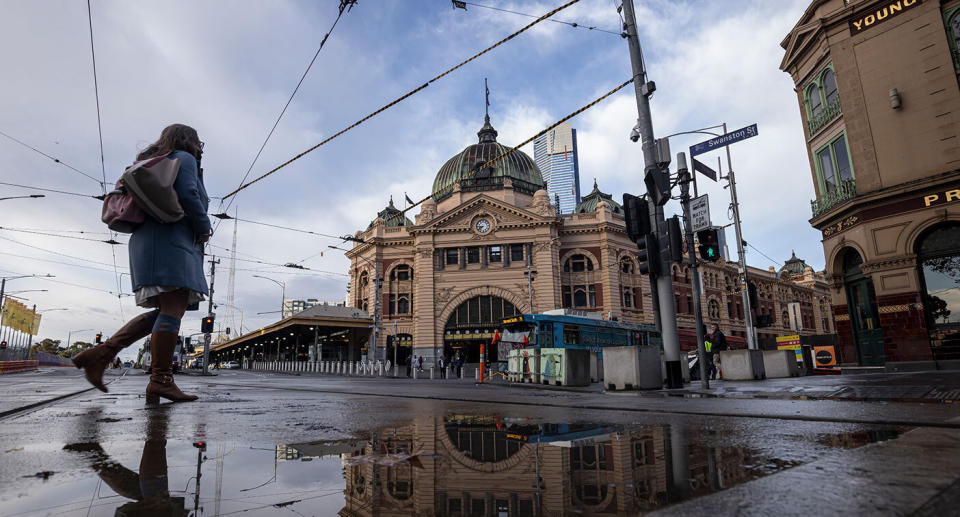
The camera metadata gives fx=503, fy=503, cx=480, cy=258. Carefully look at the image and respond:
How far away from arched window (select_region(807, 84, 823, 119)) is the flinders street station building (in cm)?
2334

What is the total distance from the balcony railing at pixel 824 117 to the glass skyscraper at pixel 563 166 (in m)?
159

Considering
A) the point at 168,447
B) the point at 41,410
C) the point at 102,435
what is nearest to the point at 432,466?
the point at 168,447

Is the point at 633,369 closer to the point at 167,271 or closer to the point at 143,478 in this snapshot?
the point at 167,271

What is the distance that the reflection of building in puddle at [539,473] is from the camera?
5.11ft

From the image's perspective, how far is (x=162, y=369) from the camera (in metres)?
4.87

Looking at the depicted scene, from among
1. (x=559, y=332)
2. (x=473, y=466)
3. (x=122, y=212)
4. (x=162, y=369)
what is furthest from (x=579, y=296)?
(x=473, y=466)

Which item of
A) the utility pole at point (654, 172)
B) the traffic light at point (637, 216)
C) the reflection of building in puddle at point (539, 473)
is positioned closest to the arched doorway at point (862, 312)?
the utility pole at point (654, 172)

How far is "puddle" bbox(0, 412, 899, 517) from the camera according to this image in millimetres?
1524

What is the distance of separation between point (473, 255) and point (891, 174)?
31.3m

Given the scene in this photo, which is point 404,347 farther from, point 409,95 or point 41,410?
point 41,410

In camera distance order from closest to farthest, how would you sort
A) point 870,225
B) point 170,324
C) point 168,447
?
1. point 168,447
2. point 170,324
3. point 870,225

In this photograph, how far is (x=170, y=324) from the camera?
4621 millimetres

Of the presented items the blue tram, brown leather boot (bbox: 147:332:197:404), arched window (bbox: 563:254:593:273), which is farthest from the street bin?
arched window (bbox: 563:254:593:273)

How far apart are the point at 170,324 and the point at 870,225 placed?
20.1m
